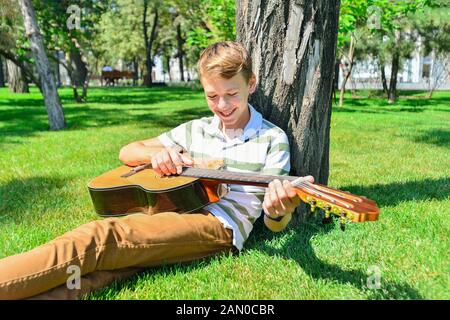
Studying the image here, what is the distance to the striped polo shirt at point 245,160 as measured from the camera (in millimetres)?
2822

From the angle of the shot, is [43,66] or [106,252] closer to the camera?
[106,252]

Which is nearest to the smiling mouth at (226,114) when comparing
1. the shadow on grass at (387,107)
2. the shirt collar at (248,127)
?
the shirt collar at (248,127)

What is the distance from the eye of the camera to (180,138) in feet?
10.4

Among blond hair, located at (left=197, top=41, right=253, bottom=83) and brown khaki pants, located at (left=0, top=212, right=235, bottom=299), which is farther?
blond hair, located at (left=197, top=41, right=253, bottom=83)

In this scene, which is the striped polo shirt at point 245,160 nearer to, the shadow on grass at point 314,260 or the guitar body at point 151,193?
the guitar body at point 151,193

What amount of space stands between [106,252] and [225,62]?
1.32 metres

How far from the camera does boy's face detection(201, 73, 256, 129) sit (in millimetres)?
2707

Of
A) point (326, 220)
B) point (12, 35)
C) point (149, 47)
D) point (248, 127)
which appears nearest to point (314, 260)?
point (326, 220)

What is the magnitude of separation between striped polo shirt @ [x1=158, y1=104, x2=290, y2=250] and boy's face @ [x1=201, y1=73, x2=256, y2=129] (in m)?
0.16

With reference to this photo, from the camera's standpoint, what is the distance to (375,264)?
8.84 ft

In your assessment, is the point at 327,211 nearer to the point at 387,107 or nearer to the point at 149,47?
the point at 387,107

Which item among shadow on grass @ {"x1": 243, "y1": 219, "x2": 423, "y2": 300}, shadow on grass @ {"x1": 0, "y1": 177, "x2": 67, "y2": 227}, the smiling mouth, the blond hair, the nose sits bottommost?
shadow on grass @ {"x1": 0, "y1": 177, "x2": 67, "y2": 227}

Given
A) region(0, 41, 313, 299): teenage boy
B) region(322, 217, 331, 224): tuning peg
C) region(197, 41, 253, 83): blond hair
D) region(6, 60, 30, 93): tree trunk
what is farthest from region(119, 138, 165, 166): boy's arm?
region(6, 60, 30, 93): tree trunk

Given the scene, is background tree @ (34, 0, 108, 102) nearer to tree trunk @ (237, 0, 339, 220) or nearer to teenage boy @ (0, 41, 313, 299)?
tree trunk @ (237, 0, 339, 220)
